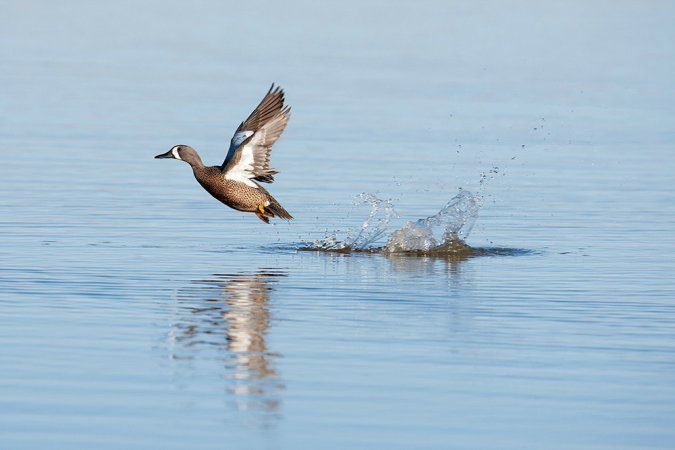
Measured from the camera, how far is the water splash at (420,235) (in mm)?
13586

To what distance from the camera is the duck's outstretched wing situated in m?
13.9

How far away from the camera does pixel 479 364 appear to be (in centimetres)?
841

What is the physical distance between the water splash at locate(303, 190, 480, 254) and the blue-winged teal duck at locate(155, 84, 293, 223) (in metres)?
0.59

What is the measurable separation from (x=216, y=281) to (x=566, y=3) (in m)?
53.1

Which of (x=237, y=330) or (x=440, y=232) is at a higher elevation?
(x=440, y=232)

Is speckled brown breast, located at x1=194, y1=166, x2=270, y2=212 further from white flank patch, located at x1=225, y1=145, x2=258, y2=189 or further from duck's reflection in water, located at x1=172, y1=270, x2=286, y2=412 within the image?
duck's reflection in water, located at x1=172, y1=270, x2=286, y2=412

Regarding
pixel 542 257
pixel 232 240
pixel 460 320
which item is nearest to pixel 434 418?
pixel 460 320

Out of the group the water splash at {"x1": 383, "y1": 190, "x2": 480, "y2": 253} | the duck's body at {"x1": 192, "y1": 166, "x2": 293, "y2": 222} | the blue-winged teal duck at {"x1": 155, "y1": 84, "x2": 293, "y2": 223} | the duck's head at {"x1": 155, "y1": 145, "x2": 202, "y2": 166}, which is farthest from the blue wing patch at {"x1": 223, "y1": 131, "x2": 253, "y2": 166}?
the water splash at {"x1": 383, "y1": 190, "x2": 480, "y2": 253}

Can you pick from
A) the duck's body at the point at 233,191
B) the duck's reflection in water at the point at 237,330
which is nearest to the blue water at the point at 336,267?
the duck's reflection in water at the point at 237,330

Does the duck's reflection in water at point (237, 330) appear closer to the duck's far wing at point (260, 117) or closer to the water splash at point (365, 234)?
the water splash at point (365, 234)

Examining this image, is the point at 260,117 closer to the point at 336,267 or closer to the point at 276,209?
Result: the point at 276,209

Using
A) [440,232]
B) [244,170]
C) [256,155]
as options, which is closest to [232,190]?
[244,170]

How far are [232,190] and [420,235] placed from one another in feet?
5.46

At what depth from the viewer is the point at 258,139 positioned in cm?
1391
